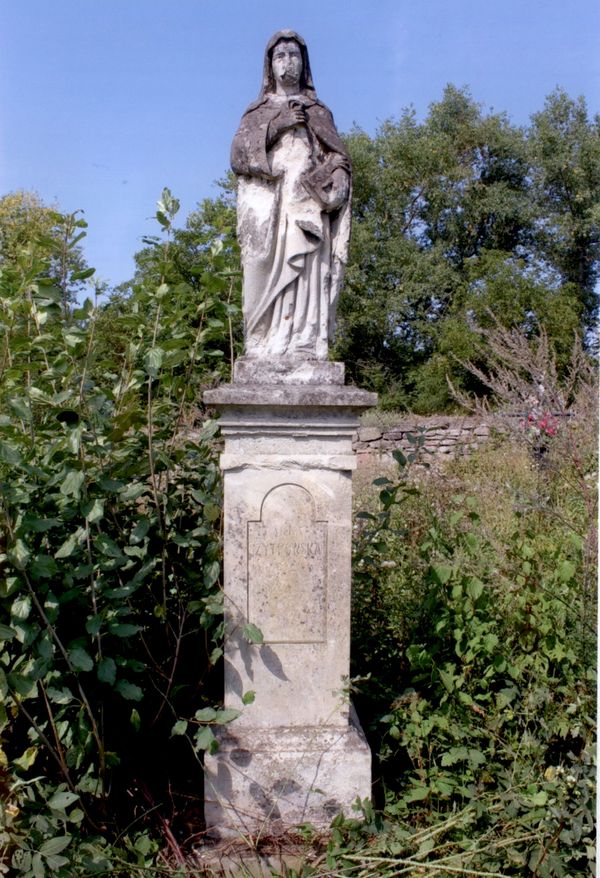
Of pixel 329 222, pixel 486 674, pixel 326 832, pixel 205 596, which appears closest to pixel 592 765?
pixel 486 674

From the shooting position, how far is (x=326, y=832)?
2584 mm

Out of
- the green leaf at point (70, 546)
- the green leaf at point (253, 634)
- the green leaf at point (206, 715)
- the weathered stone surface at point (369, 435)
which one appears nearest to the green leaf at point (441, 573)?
the green leaf at point (253, 634)

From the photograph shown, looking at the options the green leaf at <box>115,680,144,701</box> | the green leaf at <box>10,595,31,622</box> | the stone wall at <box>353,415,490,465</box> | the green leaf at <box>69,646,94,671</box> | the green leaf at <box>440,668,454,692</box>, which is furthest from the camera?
the stone wall at <box>353,415,490,465</box>

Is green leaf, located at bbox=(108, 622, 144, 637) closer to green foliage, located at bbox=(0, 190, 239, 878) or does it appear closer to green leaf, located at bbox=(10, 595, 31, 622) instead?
green foliage, located at bbox=(0, 190, 239, 878)

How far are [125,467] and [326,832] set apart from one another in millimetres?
1530

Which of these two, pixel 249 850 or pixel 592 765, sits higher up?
pixel 592 765

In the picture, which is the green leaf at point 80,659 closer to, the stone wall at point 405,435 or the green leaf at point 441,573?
the green leaf at point 441,573

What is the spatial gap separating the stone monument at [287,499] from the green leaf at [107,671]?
46cm

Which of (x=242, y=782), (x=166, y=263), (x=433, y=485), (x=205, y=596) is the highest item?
(x=166, y=263)

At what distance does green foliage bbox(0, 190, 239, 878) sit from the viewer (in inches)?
86.0

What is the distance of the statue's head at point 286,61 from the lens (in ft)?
8.91

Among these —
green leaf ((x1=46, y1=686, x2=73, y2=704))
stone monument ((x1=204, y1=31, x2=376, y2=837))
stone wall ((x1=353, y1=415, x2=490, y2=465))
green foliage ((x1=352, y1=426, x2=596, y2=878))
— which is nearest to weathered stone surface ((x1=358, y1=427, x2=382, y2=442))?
stone wall ((x1=353, y1=415, x2=490, y2=465))

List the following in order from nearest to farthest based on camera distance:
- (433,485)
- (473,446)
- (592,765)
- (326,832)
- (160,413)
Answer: (592,765), (326,832), (160,413), (433,485), (473,446)

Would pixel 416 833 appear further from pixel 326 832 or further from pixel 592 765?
pixel 592 765
